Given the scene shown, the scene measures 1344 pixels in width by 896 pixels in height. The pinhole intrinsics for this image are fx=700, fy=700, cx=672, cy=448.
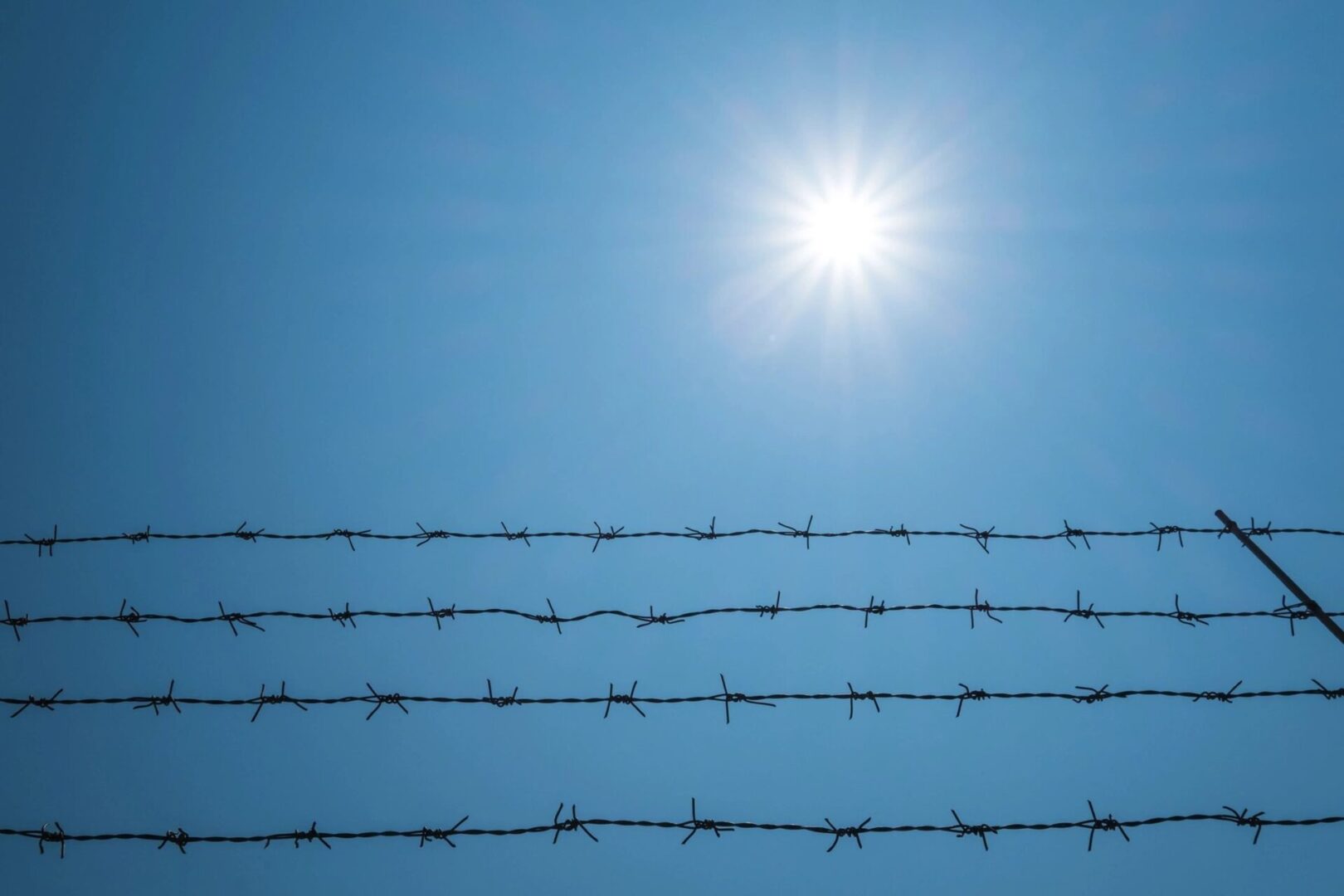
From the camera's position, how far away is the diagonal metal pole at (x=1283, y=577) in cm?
311

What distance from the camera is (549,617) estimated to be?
3.18m

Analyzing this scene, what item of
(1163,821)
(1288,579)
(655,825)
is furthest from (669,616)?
(1288,579)

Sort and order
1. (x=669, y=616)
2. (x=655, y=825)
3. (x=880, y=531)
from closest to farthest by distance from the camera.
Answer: (x=655, y=825), (x=669, y=616), (x=880, y=531)

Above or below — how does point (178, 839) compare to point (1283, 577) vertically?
below

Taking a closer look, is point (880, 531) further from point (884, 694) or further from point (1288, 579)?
point (1288, 579)

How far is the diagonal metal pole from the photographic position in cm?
311

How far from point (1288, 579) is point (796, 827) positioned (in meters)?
2.62

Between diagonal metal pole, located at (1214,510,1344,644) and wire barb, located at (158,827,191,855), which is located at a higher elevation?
diagonal metal pole, located at (1214,510,1344,644)

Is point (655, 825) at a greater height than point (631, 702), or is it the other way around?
point (631, 702)

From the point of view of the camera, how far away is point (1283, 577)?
3.28 meters

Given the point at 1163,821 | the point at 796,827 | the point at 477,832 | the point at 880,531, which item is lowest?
the point at 477,832

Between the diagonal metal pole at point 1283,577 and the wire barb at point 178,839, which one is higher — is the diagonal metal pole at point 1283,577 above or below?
above

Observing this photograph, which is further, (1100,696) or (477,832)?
(1100,696)

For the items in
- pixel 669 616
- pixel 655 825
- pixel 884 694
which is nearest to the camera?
pixel 655 825
